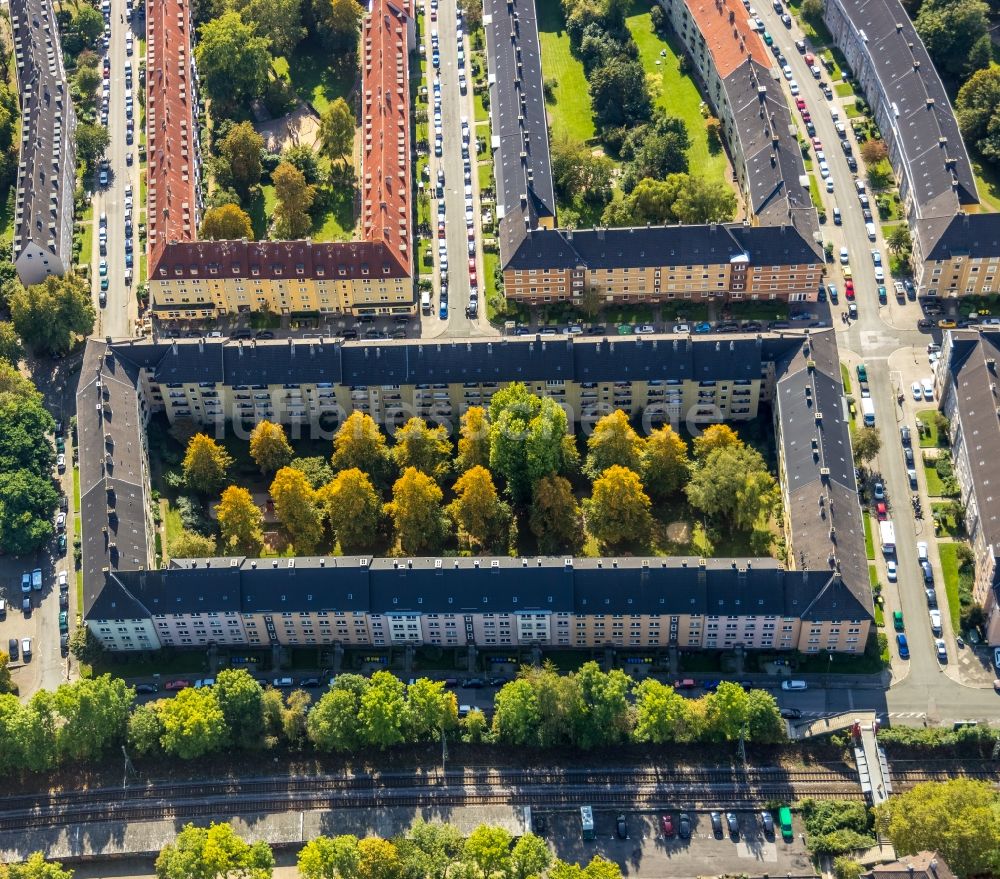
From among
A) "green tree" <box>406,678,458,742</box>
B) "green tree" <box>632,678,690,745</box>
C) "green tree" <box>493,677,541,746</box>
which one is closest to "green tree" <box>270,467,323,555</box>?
"green tree" <box>406,678,458,742</box>

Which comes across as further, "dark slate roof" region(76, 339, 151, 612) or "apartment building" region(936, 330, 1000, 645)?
"dark slate roof" region(76, 339, 151, 612)

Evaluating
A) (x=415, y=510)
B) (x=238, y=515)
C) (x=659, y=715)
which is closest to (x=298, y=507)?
(x=238, y=515)

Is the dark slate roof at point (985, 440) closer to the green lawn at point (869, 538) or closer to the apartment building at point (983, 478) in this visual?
the apartment building at point (983, 478)

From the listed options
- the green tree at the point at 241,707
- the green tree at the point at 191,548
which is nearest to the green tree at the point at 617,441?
the green tree at the point at 191,548

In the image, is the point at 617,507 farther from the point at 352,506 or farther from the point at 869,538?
the point at 352,506

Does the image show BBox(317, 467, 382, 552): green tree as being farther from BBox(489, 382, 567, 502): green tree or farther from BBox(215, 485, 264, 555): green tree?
BBox(489, 382, 567, 502): green tree

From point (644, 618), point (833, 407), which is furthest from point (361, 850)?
point (833, 407)

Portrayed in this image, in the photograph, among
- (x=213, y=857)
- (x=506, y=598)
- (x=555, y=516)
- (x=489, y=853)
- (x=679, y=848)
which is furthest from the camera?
(x=555, y=516)
